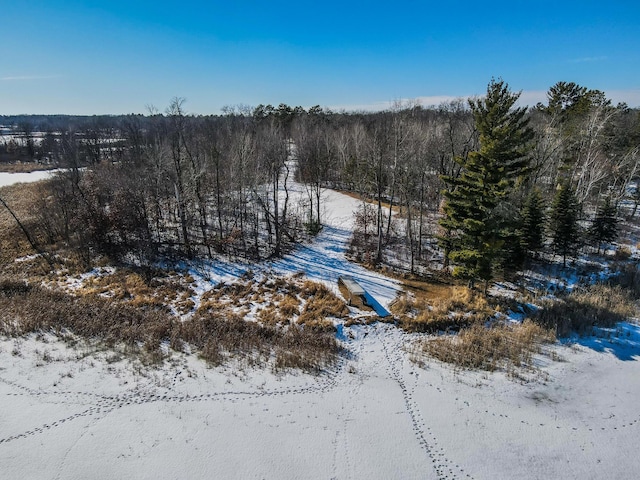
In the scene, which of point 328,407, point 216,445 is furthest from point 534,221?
point 216,445

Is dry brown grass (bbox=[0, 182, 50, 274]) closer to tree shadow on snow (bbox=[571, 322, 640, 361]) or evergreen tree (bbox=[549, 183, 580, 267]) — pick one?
tree shadow on snow (bbox=[571, 322, 640, 361])

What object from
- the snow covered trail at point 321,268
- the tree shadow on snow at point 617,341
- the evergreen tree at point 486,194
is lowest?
the tree shadow on snow at point 617,341

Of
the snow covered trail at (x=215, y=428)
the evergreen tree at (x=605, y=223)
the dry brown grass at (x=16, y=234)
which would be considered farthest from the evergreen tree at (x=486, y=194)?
the dry brown grass at (x=16, y=234)

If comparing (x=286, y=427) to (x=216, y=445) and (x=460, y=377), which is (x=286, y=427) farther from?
(x=460, y=377)

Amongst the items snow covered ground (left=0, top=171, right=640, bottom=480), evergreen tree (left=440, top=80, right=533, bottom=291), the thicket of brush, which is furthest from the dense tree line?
the thicket of brush

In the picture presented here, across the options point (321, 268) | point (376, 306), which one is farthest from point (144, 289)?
point (376, 306)

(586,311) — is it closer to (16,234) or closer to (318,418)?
(318,418)

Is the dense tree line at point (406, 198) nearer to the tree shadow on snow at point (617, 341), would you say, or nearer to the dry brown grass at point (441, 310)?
the dry brown grass at point (441, 310)
